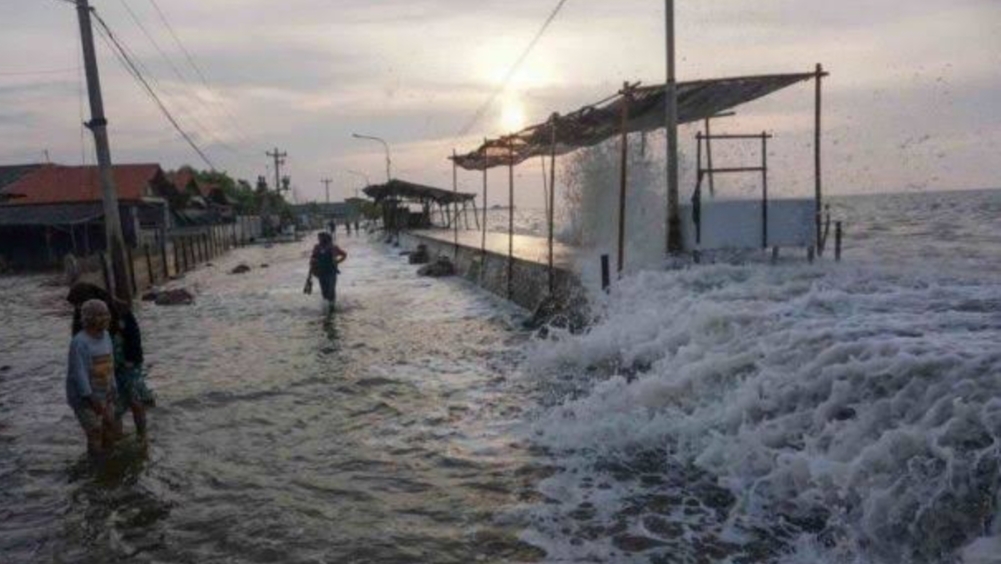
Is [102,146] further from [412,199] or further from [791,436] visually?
[412,199]

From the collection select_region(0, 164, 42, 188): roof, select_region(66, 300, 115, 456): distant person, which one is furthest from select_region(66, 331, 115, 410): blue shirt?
select_region(0, 164, 42, 188): roof

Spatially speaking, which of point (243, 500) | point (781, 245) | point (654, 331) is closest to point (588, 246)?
point (781, 245)

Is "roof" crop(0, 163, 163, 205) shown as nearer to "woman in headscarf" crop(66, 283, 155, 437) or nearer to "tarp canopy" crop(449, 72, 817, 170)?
"tarp canopy" crop(449, 72, 817, 170)

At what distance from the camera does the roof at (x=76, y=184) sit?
3569cm

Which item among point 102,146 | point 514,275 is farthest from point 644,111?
point 102,146

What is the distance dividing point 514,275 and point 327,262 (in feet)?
14.0

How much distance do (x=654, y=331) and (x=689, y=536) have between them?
16.4ft

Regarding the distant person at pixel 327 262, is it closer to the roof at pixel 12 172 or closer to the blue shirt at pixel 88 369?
the blue shirt at pixel 88 369

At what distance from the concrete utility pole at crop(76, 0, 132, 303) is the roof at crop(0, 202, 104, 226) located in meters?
14.8

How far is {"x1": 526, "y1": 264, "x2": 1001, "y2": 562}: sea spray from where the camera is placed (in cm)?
489

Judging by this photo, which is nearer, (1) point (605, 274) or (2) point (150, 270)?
(1) point (605, 274)

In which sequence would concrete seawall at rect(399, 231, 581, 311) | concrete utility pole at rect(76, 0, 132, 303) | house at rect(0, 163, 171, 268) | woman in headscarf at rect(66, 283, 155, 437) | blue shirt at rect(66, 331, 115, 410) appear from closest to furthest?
blue shirt at rect(66, 331, 115, 410) → woman in headscarf at rect(66, 283, 155, 437) → concrete seawall at rect(399, 231, 581, 311) → concrete utility pole at rect(76, 0, 132, 303) → house at rect(0, 163, 171, 268)

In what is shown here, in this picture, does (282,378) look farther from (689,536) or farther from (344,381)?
(689,536)

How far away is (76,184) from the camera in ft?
121
